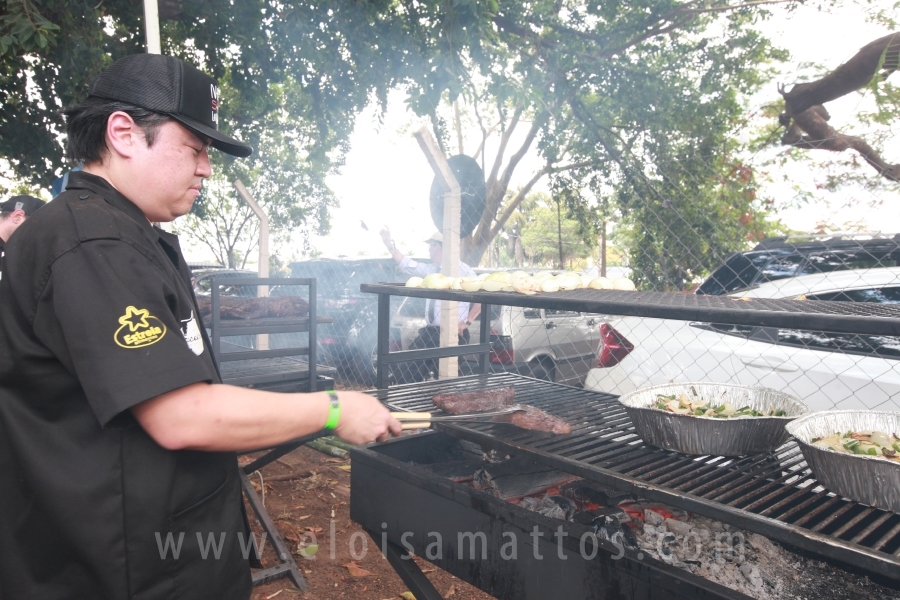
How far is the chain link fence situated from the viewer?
3.55 m

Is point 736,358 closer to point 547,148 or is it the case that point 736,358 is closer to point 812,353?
point 812,353

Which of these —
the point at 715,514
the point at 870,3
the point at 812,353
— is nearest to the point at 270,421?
the point at 715,514

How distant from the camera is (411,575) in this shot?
249 cm

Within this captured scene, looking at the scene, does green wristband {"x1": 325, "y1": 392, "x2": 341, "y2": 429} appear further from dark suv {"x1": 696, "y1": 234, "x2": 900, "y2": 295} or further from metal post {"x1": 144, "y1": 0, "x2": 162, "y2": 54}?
dark suv {"x1": 696, "y1": 234, "x2": 900, "y2": 295}

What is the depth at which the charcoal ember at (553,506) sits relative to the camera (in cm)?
243

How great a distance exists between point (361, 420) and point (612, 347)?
3351 millimetres

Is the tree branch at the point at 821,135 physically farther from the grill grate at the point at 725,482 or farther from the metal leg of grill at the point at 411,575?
the metal leg of grill at the point at 411,575

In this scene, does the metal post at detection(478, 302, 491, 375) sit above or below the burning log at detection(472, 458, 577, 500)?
above

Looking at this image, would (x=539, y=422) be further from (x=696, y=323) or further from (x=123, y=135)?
(x=696, y=323)

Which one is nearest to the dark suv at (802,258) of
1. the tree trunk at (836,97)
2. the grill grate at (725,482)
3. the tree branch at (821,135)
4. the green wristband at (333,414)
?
the tree trunk at (836,97)

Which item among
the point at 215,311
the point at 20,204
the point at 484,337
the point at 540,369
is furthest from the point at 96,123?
the point at 540,369

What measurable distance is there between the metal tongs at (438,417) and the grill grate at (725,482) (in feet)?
0.19

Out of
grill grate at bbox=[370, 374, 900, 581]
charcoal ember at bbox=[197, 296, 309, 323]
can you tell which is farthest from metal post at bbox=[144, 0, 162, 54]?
grill grate at bbox=[370, 374, 900, 581]

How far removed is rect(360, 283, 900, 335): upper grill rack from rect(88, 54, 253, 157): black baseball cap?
1.38 meters
